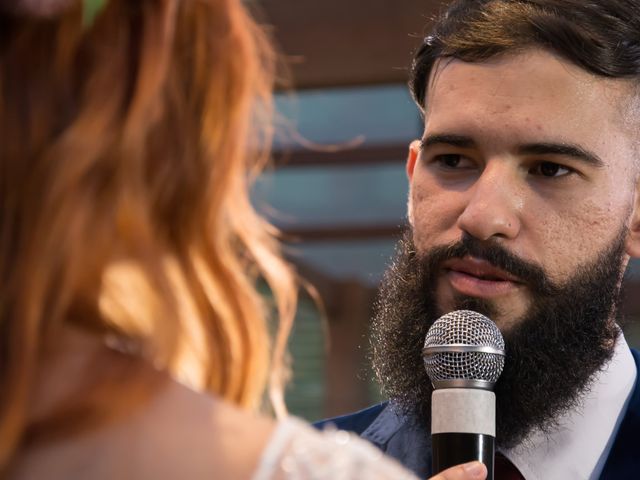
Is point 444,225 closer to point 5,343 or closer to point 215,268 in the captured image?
point 215,268

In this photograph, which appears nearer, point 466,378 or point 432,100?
point 466,378

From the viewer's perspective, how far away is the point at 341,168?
27.8ft

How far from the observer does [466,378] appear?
4.62ft

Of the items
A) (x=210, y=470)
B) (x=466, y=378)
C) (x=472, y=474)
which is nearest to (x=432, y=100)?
(x=466, y=378)

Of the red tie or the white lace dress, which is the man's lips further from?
the white lace dress

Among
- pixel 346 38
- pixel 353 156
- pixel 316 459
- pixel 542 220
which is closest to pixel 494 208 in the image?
pixel 542 220

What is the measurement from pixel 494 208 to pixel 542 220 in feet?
0.28

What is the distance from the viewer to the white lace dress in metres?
0.82

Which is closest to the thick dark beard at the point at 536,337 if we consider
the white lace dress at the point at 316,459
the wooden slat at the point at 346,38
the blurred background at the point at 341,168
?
the white lace dress at the point at 316,459

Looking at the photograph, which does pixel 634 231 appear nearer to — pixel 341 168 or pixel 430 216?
pixel 430 216

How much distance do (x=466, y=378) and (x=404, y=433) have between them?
0.49m

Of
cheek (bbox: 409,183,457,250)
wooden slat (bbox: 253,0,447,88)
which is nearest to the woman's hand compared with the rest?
cheek (bbox: 409,183,457,250)

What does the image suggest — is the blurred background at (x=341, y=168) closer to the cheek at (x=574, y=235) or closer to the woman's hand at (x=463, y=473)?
the cheek at (x=574, y=235)

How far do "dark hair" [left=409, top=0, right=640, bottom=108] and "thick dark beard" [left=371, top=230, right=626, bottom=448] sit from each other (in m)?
0.31
